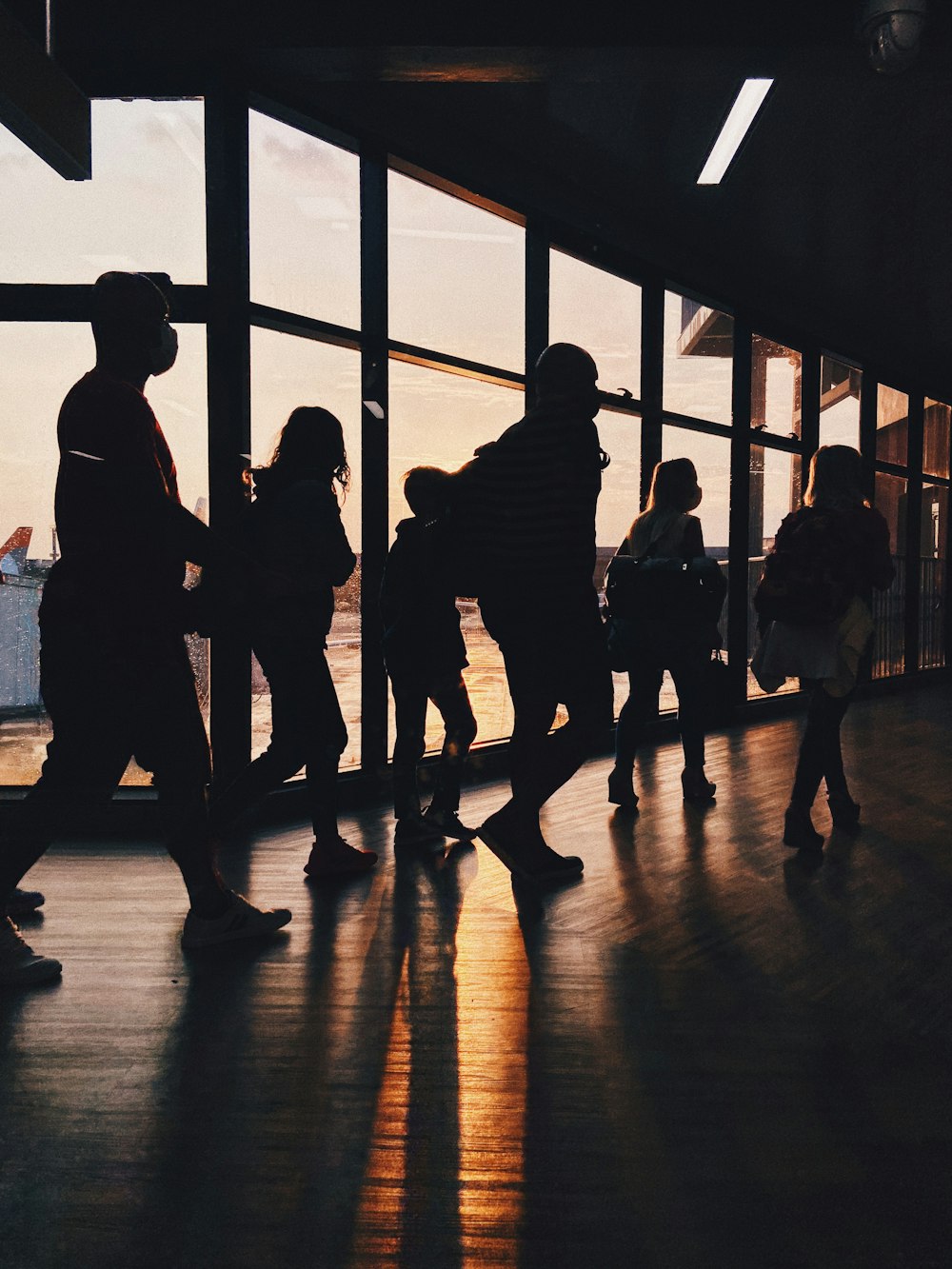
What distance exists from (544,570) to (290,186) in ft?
9.29

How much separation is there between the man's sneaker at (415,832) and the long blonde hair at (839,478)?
6.72ft

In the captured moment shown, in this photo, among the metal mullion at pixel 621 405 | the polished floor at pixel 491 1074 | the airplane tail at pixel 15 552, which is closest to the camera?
the polished floor at pixel 491 1074

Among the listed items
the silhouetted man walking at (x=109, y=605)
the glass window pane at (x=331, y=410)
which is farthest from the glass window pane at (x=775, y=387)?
the silhouetted man walking at (x=109, y=605)

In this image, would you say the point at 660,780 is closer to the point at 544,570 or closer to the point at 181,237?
the point at 544,570

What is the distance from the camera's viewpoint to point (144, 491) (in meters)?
2.52

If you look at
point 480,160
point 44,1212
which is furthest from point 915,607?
point 44,1212

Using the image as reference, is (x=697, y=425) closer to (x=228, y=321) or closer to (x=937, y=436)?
(x=228, y=321)

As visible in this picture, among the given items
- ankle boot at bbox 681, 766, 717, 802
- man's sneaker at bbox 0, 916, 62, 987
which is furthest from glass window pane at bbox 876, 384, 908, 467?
man's sneaker at bbox 0, 916, 62, 987

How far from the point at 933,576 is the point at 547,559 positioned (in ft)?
35.1

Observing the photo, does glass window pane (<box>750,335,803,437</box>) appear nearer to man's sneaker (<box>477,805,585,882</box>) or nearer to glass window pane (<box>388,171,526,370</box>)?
glass window pane (<box>388,171,526,370</box>)

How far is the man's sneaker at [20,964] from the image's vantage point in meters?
2.60

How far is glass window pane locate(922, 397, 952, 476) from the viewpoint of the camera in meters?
12.1

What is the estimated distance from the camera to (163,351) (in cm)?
277

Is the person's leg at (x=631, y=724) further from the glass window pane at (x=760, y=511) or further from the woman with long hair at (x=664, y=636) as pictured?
the glass window pane at (x=760, y=511)
